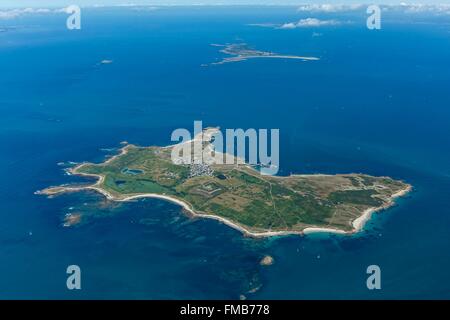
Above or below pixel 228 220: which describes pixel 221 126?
above

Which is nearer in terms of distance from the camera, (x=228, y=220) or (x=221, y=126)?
(x=228, y=220)

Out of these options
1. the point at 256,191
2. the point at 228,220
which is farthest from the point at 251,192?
the point at 228,220

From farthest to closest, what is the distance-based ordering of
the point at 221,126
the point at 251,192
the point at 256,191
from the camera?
the point at 221,126 < the point at 256,191 < the point at 251,192

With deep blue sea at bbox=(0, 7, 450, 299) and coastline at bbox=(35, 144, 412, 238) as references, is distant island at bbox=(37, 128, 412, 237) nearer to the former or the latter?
coastline at bbox=(35, 144, 412, 238)

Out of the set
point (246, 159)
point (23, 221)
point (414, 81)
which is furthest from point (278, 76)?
point (23, 221)

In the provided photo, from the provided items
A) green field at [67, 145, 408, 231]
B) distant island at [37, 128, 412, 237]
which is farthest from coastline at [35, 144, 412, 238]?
green field at [67, 145, 408, 231]

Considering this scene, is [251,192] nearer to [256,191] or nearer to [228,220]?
[256,191]

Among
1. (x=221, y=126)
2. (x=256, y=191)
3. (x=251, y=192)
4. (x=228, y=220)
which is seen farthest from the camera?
(x=221, y=126)

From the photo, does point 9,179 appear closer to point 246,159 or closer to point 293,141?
point 246,159
